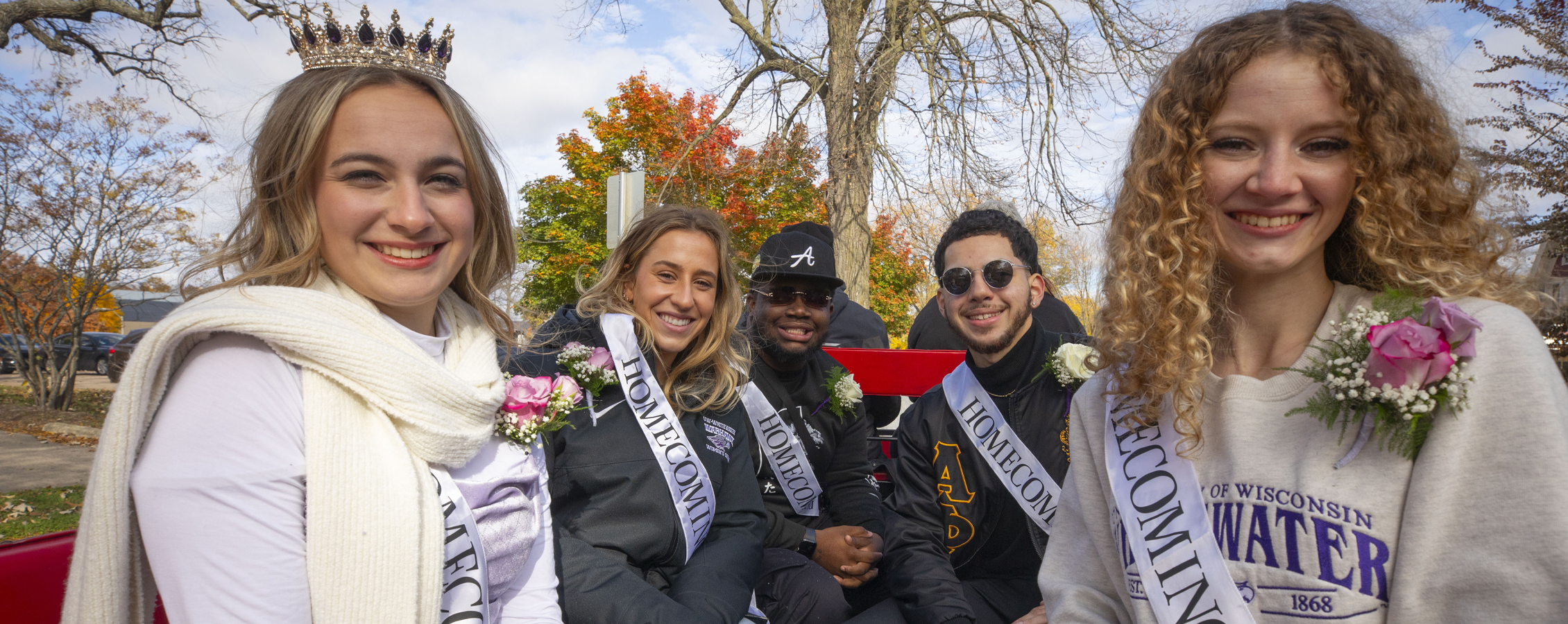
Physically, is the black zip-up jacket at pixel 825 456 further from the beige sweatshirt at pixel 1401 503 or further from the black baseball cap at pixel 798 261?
the beige sweatshirt at pixel 1401 503

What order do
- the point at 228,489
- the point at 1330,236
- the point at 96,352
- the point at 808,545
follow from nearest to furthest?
the point at 228,489 → the point at 1330,236 → the point at 808,545 → the point at 96,352

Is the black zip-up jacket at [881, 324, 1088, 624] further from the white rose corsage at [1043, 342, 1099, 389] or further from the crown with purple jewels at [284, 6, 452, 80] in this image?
the crown with purple jewels at [284, 6, 452, 80]

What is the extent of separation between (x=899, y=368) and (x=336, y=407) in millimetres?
3124

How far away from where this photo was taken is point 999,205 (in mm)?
3963

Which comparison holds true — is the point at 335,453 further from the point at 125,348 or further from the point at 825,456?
the point at 125,348

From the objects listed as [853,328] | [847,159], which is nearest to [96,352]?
A: [847,159]

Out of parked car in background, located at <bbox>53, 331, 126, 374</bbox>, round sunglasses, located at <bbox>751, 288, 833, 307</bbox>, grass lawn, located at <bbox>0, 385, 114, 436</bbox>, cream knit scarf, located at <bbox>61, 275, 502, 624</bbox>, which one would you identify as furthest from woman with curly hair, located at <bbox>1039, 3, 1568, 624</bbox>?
parked car in background, located at <bbox>53, 331, 126, 374</bbox>

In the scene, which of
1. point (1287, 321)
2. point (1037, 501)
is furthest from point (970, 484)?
point (1287, 321)

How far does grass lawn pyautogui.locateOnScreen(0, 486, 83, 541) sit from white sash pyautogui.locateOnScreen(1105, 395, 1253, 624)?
6.32 metres

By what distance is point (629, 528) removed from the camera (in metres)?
2.59

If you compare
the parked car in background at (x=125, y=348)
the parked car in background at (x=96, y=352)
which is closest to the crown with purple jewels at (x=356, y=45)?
the parked car in background at (x=125, y=348)

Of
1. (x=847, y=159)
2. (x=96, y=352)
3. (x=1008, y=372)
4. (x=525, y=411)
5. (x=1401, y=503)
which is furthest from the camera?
(x=96, y=352)

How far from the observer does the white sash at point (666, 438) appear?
275cm

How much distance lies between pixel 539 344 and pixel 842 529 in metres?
1.54
